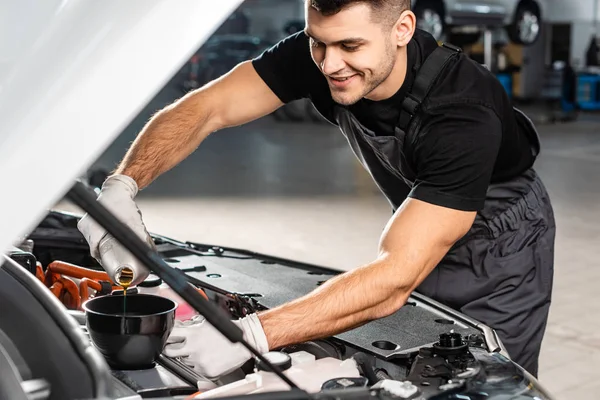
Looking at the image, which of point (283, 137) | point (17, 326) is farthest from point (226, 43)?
point (17, 326)

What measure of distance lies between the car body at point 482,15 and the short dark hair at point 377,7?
358 inches

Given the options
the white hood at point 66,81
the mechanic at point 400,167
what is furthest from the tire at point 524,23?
the white hood at point 66,81

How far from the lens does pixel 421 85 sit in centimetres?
194

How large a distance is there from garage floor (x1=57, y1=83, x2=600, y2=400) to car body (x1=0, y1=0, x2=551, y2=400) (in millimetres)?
1472

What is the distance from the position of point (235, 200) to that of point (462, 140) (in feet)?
15.8

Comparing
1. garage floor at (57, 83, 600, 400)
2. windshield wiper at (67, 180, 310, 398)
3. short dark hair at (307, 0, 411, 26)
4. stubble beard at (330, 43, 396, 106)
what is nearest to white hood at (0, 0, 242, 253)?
windshield wiper at (67, 180, 310, 398)

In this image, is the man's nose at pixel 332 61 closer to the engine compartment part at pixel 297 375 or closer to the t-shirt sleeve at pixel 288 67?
the t-shirt sleeve at pixel 288 67

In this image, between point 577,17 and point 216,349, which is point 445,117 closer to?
point 216,349

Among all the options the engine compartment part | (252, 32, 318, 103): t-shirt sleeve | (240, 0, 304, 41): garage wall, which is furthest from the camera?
(240, 0, 304, 41): garage wall

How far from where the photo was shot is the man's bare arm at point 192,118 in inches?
80.4

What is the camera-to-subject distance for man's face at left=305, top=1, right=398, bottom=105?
174 centimetres

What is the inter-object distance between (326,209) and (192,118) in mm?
4138

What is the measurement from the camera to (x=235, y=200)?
21.6 feet

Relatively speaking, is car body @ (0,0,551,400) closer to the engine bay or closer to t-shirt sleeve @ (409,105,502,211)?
the engine bay
